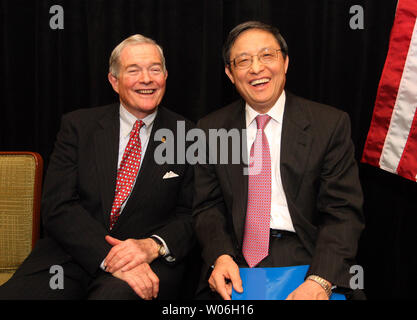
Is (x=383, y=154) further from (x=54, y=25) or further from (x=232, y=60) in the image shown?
(x=54, y=25)

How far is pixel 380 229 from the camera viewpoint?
248 cm

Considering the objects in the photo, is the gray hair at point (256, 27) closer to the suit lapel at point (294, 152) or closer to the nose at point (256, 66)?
the nose at point (256, 66)

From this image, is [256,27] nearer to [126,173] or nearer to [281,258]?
[126,173]

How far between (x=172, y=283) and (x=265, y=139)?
0.75m

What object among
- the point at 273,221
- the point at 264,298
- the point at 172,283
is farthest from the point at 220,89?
the point at 264,298

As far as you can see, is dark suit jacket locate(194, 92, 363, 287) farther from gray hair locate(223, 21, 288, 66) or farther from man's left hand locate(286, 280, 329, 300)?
gray hair locate(223, 21, 288, 66)

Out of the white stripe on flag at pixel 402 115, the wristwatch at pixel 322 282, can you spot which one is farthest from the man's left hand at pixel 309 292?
the white stripe on flag at pixel 402 115

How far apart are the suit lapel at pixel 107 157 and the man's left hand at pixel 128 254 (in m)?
0.19

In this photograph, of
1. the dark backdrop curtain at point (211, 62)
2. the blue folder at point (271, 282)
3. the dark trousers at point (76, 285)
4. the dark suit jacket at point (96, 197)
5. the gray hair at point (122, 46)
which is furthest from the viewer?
the dark backdrop curtain at point (211, 62)

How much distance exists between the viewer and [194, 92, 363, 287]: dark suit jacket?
175 centimetres

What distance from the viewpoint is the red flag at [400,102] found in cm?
203

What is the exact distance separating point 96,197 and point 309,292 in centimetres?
103

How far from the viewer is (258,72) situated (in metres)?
1.87

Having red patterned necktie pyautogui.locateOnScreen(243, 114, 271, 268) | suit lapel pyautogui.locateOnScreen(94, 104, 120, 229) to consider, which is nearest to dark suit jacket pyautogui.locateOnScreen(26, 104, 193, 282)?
suit lapel pyautogui.locateOnScreen(94, 104, 120, 229)
